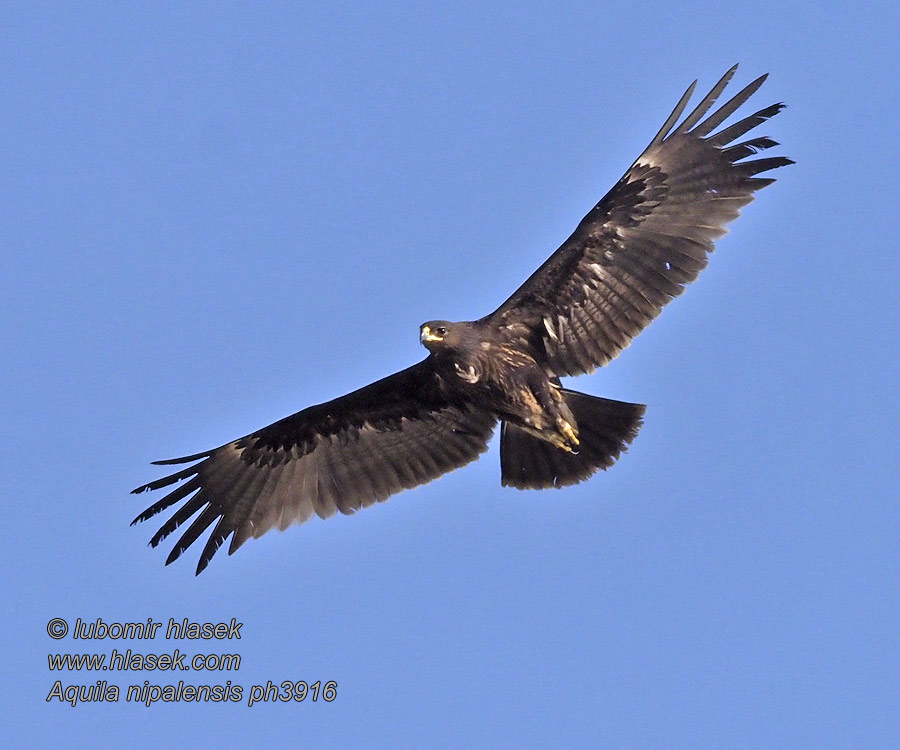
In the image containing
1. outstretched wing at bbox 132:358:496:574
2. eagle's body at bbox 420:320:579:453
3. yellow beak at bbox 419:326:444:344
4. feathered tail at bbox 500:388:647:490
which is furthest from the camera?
outstretched wing at bbox 132:358:496:574

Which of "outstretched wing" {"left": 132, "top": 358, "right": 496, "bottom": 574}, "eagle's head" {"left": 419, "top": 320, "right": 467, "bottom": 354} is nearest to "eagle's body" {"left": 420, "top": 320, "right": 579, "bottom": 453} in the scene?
"eagle's head" {"left": 419, "top": 320, "right": 467, "bottom": 354}

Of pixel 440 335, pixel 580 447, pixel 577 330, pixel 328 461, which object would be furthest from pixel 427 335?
pixel 328 461

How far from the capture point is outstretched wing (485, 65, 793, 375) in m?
13.4

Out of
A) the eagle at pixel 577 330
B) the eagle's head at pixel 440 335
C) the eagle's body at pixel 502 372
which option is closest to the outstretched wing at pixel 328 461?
the eagle at pixel 577 330

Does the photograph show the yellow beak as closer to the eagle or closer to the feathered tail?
the eagle

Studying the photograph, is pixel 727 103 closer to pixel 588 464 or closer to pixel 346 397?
pixel 588 464

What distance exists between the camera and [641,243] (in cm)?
1355

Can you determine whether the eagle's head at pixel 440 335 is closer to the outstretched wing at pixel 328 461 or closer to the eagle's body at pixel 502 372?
the eagle's body at pixel 502 372

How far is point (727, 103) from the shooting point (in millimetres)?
13406

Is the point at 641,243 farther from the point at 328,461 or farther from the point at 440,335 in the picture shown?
the point at 328,461

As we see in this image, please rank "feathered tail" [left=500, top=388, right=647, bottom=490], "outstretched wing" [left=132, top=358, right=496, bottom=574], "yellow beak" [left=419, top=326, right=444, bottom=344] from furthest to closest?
"outstretched wing" [left=132, top=358, right=496, bottom=574], "feathered tail" [left=500, top=388, right=647, bottom=490], "yellow beak" [left=419, top=326, right=444, bottom=344]

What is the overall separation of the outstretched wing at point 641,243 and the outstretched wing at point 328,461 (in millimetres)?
1400

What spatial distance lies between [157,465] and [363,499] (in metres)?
2.09

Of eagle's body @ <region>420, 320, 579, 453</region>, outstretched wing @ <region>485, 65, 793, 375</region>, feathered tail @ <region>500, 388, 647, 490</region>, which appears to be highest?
outstretched wing @ <region>485, 65, 793, 375</region>
